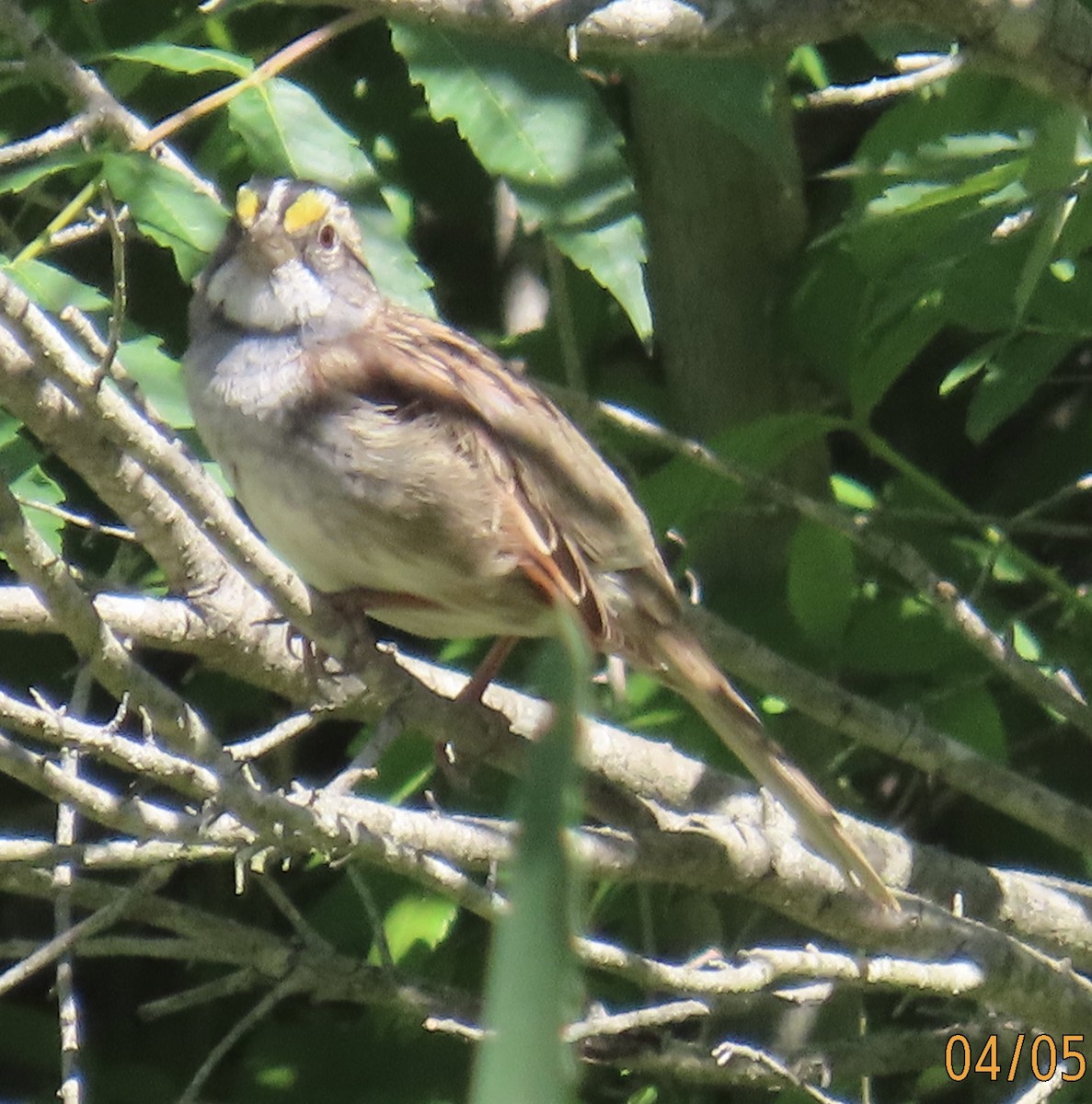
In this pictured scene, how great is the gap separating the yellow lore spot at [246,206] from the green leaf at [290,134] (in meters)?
0.29

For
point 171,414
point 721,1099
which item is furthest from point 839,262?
point 721,1099

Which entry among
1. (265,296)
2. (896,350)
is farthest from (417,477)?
(896,350)

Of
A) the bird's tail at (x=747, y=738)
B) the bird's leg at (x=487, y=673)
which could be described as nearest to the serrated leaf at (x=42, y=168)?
the bird's leg at (x=487, y=673)

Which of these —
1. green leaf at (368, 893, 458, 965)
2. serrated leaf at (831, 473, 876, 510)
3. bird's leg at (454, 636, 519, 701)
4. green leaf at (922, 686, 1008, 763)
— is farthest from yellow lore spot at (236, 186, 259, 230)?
green leaf at (922, 686, 1008, 763)

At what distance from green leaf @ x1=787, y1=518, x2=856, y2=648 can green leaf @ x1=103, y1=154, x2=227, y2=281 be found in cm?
103

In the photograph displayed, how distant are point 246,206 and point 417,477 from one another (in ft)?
1.72

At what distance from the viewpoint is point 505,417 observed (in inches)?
103

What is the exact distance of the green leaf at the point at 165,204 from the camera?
211 centimetres

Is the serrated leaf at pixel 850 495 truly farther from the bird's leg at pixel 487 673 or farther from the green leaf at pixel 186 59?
the green leaf at pixel 186 59

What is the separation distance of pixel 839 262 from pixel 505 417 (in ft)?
2.60

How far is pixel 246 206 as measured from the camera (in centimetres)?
262

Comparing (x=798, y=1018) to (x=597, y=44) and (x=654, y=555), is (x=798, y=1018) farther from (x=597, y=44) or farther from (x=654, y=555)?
(x=597, y=44)

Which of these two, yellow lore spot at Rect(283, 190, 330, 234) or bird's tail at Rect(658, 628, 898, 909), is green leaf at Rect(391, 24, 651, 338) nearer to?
yellow lore spot at Rect(283, 190, 330, 234)

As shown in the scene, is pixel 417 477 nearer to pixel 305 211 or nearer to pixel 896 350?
pixel 305 211
